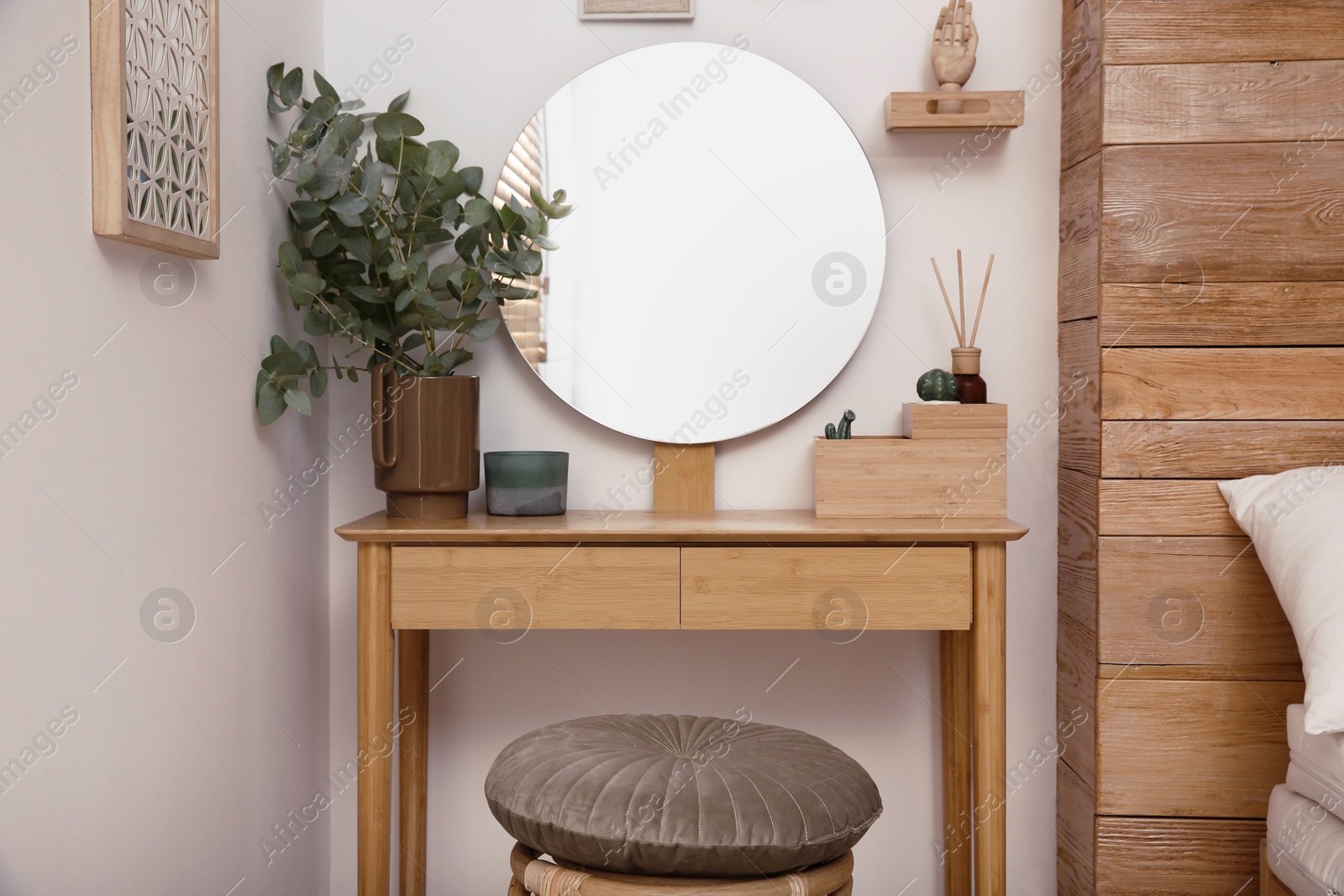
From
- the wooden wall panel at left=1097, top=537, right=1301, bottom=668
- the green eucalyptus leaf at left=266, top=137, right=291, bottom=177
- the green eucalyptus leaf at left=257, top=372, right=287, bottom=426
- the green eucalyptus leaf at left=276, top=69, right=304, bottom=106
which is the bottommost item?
the wooden wall panel at left=1097, top=537, right=1301, bottom=668

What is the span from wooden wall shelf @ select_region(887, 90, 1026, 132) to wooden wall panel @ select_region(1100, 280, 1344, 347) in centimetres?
39

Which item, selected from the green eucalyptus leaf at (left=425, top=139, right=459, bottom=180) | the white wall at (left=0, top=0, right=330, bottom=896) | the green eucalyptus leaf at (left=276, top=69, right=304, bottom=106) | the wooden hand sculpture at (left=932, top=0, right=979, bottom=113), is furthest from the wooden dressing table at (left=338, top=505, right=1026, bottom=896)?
the wooden hand sculpture at (left=932, top=0, right=979, bottom=113)

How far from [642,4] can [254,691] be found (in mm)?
1513

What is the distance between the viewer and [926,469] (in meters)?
1.75

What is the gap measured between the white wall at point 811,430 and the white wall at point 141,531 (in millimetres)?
271

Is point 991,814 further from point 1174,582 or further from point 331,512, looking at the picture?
point 331,512

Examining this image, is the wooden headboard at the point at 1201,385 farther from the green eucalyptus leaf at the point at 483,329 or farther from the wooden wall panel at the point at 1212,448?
the green eucalyptus leaf at the point at 483,329

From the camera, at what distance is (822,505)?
177cm

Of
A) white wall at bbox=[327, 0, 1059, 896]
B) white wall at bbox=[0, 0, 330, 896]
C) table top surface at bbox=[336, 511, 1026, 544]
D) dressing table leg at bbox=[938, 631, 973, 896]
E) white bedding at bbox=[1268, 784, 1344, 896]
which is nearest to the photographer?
white wall at bbox=[0, 0, 330, 896]

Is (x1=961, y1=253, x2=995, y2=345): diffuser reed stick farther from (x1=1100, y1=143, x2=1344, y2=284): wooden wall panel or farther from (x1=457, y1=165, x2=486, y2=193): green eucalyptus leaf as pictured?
(x1=457, y1=165, x2=486, y2=193): green eucalyptus leaf

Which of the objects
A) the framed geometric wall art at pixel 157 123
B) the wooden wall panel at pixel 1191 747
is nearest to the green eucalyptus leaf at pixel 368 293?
the framed geometric wall art at pixel 157 123

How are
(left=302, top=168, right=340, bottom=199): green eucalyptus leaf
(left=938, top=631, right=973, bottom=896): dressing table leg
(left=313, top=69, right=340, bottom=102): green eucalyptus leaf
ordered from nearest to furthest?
(left=302, top=168, right=340, bottom=199): green eucalyptus leaf
(left=313, top=69, right=340, bottom=102): green eucalyptus leaf
(left=938, top=631, right=973, bottom=896): dressing table leg

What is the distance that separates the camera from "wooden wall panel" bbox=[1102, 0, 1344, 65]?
1.73m

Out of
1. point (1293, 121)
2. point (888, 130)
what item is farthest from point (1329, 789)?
point (888, 130)
